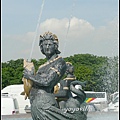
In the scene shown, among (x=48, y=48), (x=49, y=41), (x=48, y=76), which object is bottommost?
(x=48, y=76)

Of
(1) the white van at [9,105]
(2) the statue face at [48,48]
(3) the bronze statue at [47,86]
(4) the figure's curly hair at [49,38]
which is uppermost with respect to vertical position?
(4) the figure's curly hair at [49,38]

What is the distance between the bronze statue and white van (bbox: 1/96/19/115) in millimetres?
15339

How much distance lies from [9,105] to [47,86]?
53.2 feet

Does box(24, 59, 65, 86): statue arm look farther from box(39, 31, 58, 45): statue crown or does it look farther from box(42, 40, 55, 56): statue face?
box(39, 31, 58, 45): statue crown

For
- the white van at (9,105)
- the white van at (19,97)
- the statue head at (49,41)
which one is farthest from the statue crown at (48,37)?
the white van at (19,97)

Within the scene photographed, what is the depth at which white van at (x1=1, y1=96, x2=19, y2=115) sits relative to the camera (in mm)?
22934

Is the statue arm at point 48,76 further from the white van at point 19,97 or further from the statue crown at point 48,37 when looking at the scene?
the white van at point 19,97

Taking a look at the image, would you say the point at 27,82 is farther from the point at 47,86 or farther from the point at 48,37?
the point at 48,37

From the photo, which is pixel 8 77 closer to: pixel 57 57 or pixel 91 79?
pixel 91 79

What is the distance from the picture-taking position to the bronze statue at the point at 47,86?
745 centimetres

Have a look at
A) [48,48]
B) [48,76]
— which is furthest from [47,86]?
[48,48]

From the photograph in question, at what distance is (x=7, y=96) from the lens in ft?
82.5

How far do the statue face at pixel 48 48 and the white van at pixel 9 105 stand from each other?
15327mm

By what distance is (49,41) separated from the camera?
773 cm
